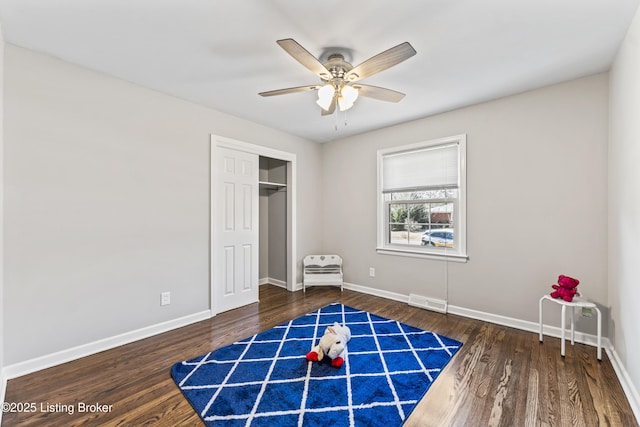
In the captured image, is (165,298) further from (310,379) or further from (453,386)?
(453,386)

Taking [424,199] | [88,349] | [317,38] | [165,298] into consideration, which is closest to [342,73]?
[317,38]

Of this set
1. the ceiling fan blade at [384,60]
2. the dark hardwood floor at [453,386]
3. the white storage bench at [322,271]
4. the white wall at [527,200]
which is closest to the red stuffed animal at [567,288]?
the white wall at [527,200]

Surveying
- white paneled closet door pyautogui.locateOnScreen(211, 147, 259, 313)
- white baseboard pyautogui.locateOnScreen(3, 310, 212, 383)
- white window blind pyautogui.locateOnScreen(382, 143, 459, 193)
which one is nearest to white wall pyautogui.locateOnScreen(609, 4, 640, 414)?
white window blind pyautogui.locateOnScreen(382, 143, 459, 193)

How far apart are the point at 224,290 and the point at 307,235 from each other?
1.59 m

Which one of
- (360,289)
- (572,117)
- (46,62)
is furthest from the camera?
(360,289)

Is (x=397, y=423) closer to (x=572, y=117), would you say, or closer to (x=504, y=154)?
(x=504, y=154)

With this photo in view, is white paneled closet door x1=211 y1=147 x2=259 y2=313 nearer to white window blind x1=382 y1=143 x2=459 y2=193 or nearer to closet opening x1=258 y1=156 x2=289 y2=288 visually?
closet opening x1=258 y1=156 x2=289 y2=288

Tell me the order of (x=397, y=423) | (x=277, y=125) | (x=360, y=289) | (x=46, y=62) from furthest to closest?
(x=360, y=289) < (x=277, y=125) < (x=46, y=62) < (x=397, y=423)

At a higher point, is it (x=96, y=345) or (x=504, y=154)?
(x=504, y=154)

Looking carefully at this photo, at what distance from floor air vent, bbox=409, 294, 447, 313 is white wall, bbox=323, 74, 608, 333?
0.09 m

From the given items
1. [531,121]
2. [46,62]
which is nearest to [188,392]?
[46,62]

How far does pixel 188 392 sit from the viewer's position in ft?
6.21

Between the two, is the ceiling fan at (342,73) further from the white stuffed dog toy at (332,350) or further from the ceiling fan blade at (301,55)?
the white stuffed dog toy at (332,350)

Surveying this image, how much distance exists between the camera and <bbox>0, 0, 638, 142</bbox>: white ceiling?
1.72 meters
